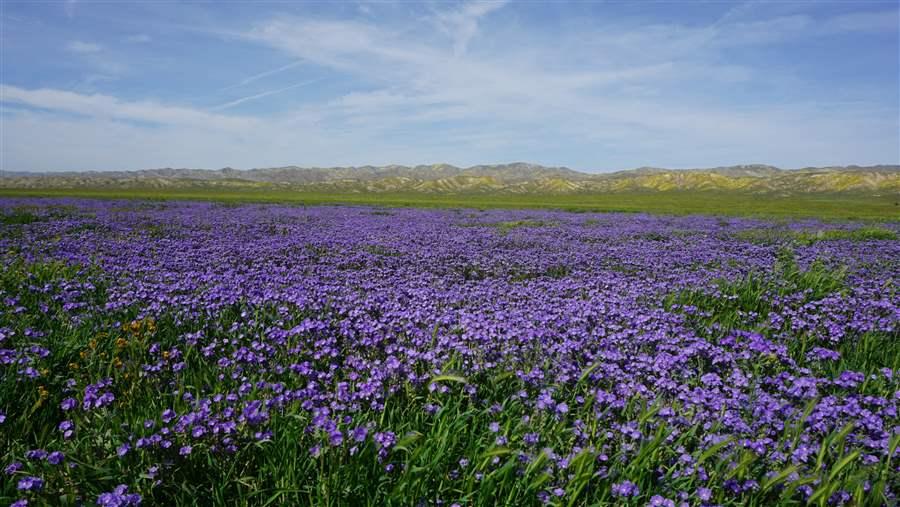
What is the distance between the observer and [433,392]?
4461 mm

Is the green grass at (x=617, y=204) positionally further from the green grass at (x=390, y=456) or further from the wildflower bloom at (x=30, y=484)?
the wildflower bloom at (x=30, y=484)

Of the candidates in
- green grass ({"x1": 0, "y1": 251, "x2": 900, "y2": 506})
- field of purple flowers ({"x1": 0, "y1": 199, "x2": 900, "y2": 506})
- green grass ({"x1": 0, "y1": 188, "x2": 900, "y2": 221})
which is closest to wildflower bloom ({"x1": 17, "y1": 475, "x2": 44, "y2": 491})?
field of purple flowers ({"x1": 0, "y1": 199, "x2": 900, "y2": 506})

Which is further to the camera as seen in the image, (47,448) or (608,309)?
(608,309)

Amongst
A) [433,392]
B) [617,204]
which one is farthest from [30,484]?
[617,204]

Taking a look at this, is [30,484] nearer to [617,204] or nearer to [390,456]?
[390,456]

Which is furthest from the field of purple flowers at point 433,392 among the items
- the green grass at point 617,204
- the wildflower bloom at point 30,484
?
the green grass at point 617,204

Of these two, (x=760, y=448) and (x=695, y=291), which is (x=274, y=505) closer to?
(x=760, y=448)

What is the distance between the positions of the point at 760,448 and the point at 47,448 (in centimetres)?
525

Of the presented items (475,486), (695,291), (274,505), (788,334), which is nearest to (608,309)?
(788,334)

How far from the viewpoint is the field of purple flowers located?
9.73ft

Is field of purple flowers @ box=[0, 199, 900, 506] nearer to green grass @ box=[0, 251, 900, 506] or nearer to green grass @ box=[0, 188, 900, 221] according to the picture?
green grass @ box=[0, 251, 900, 506]

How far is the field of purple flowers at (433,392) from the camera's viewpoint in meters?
2.97

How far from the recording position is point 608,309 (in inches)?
265

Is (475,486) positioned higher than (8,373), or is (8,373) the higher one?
(8,373)
